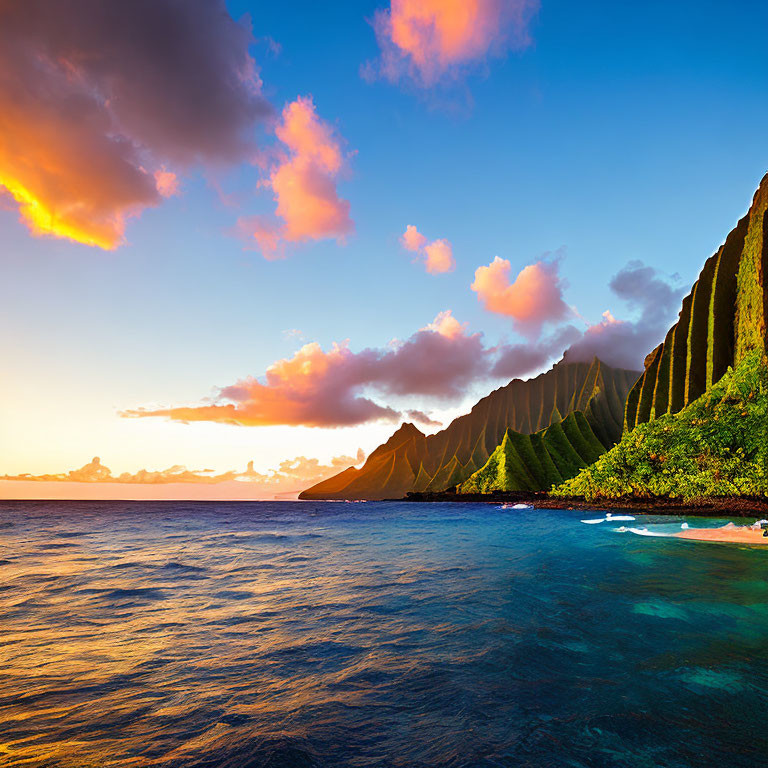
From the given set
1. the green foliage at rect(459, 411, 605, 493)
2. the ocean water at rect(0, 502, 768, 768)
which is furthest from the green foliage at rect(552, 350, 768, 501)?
the green foliage at rect(459, 411, 605, 493)

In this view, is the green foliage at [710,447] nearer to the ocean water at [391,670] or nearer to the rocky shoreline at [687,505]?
the rocky shoreline at [687,505]

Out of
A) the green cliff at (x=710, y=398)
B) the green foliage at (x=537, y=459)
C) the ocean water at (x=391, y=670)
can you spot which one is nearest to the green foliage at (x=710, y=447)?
the green cliff at (x=710, y=398)

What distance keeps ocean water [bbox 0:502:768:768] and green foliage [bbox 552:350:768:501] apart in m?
49.5

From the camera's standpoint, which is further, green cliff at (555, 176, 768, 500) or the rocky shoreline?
green cliff at (555, 176, 768, 500)

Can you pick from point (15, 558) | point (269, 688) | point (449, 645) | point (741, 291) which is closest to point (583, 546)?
point (449, 645)

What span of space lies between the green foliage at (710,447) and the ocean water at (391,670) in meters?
49.5

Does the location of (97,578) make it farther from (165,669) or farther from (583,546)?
(583,546)

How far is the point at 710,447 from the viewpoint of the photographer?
198ft

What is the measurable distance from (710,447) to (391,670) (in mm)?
69540

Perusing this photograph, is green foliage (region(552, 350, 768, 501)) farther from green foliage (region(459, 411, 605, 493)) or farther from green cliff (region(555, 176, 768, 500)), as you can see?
green foliage (region(459, 411, 605, 493))

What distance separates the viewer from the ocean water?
556 centimetres

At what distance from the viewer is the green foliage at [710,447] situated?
5588 cm

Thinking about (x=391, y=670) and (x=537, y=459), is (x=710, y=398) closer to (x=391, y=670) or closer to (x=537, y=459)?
(x=391, y=670)

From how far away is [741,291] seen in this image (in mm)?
76188
